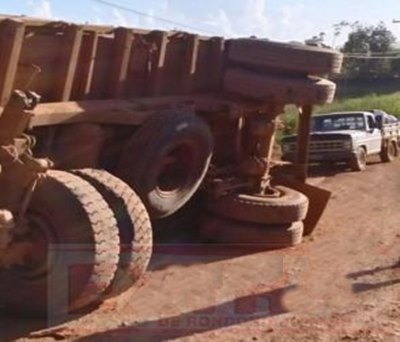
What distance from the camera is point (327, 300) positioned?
715cm

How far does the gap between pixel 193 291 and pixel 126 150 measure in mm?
1645

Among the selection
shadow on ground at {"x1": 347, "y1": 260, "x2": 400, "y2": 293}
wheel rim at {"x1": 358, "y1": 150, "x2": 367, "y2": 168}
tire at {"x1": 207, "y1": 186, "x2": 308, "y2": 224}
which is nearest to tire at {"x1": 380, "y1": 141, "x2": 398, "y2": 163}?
wheel rim at {"x1": 358, "y1": 150, "x2": 367, "y2": 168}

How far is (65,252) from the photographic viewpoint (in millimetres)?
5969

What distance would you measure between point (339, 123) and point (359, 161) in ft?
6.13

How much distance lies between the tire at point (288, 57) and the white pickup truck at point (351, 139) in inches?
276

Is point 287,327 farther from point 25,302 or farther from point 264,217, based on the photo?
point 264,217

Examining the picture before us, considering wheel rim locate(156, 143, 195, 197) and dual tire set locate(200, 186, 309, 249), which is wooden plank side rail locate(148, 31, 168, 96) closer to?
wheel rim locate(156, 143, 195, 197)

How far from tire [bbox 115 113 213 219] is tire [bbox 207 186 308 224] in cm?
77

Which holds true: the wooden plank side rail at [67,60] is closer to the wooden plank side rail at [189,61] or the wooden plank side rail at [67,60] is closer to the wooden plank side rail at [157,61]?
the wooden plank side rail at [157,61]

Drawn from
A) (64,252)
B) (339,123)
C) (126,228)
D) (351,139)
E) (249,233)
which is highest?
(339,123)

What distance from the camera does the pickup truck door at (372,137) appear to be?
19797 millimetres

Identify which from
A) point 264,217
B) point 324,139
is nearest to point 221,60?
point 264,217

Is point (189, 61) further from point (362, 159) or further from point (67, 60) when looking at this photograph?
point (362, 159)

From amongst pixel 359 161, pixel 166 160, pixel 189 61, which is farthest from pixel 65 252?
pixel 359 161
